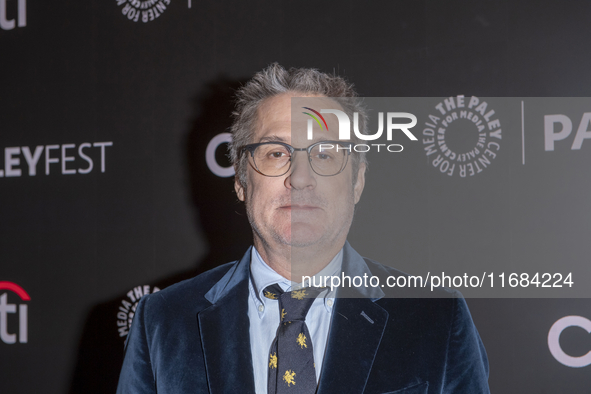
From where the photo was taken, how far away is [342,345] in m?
1.09

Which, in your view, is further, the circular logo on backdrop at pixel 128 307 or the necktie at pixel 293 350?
the circular logo on backdrop at pixel 128 307

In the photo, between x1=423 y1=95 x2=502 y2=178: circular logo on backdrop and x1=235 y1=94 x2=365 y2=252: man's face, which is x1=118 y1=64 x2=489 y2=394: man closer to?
x1=235 y1=94 x2=365 y2=252: man's face

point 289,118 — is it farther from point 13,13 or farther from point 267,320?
point 13,13

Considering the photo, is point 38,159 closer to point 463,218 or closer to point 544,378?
point 463,218

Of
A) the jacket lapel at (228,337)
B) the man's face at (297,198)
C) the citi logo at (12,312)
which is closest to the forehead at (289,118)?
the man's face at (297,198)

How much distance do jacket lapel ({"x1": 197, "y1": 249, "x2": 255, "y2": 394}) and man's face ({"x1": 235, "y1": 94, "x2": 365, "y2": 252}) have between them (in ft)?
0.57

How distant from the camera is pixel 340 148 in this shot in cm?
126

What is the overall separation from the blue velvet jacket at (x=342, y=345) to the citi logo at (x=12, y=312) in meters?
1.50

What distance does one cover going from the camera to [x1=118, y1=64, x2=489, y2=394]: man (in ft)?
3.61

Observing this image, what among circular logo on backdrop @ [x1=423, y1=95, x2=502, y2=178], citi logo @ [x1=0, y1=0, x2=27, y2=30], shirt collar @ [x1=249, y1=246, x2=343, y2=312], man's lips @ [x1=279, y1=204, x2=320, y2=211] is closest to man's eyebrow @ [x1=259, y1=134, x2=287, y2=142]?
man's lips @ [x1=279, y1=204, x2=320, y2=211]

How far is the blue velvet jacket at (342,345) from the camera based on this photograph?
1089 millimetres

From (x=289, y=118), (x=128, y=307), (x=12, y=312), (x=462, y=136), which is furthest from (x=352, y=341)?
(x=12, y=312)

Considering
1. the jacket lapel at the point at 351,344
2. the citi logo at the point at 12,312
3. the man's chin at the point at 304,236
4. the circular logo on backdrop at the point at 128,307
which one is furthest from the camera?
the citi logo at the point at 12,312

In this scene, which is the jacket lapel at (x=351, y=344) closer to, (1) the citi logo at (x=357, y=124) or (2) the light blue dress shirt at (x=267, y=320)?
(2) the light blue dress shirt at (x=267, y=320)
